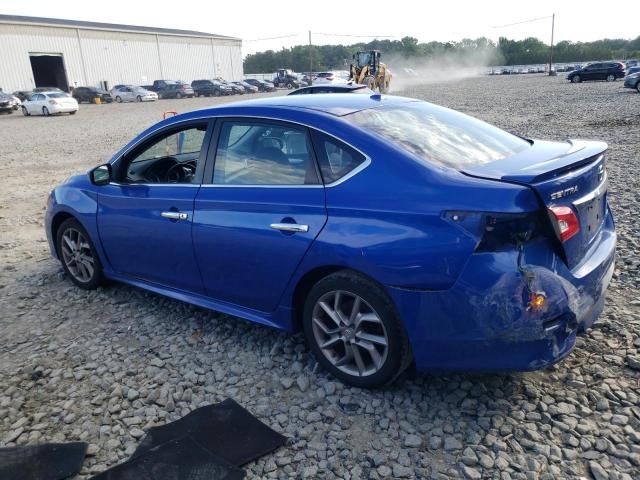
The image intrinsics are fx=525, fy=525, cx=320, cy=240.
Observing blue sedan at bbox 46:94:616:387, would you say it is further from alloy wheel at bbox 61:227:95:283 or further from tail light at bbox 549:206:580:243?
alloy wheel at bbox 61:227:95:283

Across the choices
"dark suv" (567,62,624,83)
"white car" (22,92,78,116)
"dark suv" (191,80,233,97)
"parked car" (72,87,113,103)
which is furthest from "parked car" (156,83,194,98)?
"dark suv" (567,62,624,83)

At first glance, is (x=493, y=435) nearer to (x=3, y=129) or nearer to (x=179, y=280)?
(x=179, y=280)

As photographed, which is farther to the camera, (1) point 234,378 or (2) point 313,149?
(1) point 234,378

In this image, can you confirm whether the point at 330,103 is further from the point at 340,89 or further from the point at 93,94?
the point at 93,94

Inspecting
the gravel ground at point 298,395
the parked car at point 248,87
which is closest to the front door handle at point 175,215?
the gravel ground at point 298,395

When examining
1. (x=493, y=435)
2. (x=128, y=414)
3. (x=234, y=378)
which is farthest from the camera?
(x=234, y=378)

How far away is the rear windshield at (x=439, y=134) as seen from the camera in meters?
3.10

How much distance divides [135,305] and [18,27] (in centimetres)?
5578

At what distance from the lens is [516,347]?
104 inches

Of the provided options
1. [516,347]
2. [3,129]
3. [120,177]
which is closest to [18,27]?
[3,129]

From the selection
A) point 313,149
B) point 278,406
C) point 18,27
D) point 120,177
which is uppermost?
point 18,27

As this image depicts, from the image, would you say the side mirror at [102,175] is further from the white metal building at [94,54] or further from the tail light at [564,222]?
the white metal building at [94,54]

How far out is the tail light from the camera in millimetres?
2641

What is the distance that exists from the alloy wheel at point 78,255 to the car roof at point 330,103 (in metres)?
1.96
